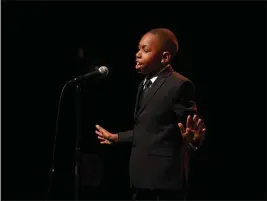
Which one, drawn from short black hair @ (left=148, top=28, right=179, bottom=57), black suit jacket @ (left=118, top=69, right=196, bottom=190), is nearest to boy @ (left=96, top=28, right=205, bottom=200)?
black suit jacket @ (left=118, top=69, right=196, bottom=190)

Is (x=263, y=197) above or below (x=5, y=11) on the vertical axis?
below

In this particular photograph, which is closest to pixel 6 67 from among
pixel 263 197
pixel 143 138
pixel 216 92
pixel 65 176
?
pixel 65 176

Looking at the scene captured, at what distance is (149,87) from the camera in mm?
2094

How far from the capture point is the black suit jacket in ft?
6.43

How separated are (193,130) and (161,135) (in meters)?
0.14

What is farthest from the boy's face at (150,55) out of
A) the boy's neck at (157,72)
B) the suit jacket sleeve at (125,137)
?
the suit jacket sleeve at (125,137)

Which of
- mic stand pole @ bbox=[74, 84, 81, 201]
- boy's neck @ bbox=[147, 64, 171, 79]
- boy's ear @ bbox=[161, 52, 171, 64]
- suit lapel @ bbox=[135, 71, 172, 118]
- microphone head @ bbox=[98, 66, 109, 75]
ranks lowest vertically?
mic stand pole @ bbox=[74, 84, 81, 201]

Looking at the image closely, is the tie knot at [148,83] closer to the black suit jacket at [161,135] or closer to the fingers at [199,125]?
the black suit jacket at [161,135]

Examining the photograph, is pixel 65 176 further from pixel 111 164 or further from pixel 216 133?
pixel 216 133

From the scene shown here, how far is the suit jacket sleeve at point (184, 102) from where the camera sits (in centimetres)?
196

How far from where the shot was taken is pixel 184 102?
6.59 feet

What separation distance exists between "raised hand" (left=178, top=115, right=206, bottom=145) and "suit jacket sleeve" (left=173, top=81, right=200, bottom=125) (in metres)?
0.05

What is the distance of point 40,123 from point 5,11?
0.79m

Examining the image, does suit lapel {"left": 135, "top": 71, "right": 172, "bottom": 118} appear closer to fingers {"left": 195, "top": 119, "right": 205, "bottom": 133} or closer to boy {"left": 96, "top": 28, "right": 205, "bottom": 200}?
boy {"left": 96, "top": 28, "right": 205, "bottom": 200}
